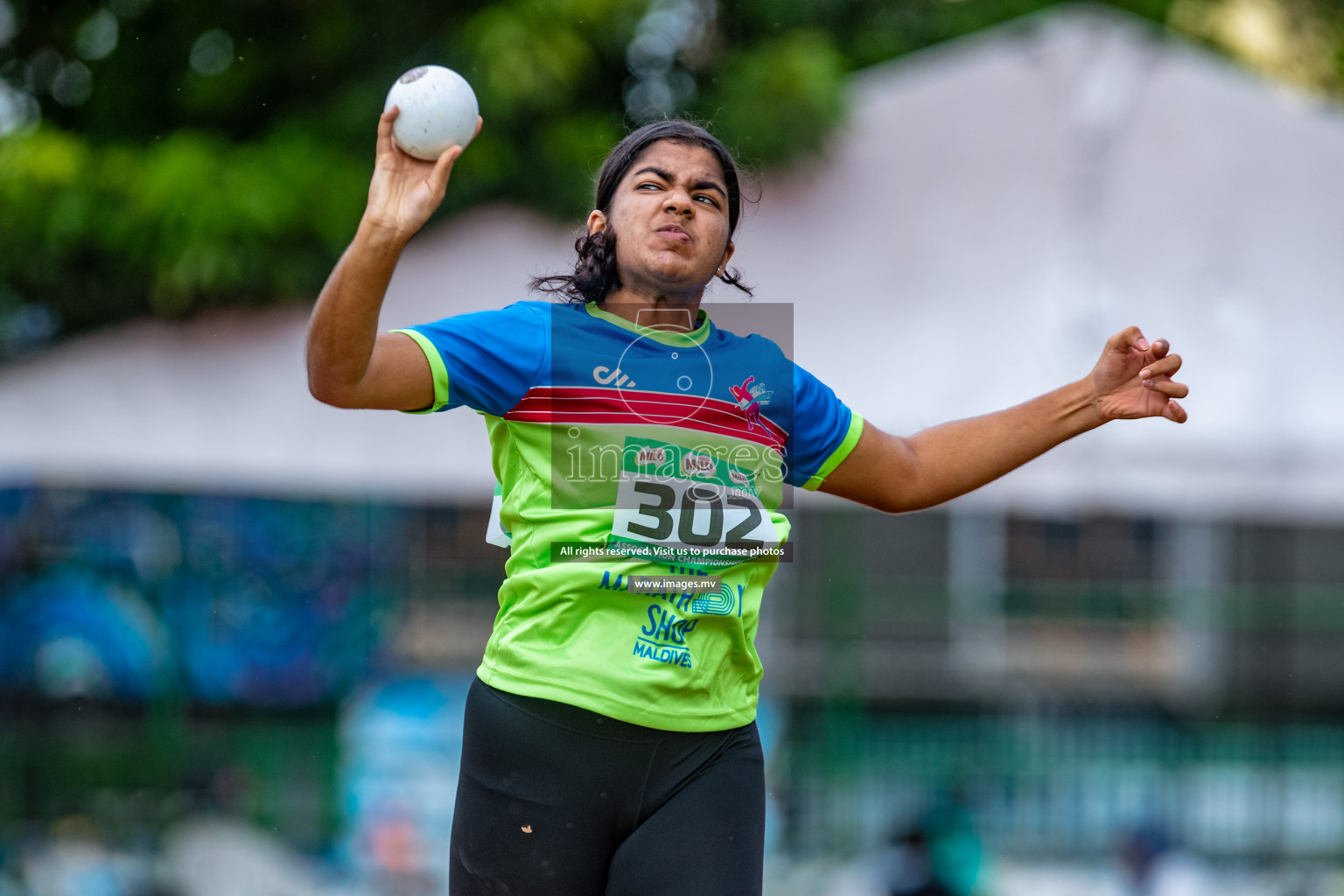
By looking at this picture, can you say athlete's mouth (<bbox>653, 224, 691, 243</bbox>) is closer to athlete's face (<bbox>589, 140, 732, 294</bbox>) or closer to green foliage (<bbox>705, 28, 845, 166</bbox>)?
athlete's face (<bbox>589, 140, 732, 294</bbox>)

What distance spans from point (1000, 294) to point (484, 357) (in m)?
3.84

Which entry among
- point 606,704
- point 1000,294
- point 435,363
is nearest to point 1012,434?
point 606,704

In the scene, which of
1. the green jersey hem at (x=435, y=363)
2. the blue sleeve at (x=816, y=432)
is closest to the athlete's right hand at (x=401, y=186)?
the green jersey hem at (x=435, y=363)

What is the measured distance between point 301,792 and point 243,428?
1990mm

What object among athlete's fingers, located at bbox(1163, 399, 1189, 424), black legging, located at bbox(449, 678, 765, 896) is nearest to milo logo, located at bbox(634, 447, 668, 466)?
black legging, located at bbox(449, 678, 765, 896)

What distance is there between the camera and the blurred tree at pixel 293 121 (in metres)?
5.36

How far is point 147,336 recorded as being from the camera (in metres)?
5.58

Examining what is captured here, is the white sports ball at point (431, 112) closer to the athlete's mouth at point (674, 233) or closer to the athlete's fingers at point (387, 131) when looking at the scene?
the athlete's fingers at point (387, 131)

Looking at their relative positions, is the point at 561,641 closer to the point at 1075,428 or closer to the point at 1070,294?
the point at 1075,428

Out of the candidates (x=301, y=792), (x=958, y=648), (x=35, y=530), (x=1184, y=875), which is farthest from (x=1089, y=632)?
(x=35, y=530)

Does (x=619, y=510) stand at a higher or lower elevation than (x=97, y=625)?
higher

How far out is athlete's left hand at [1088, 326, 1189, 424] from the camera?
2.30 m

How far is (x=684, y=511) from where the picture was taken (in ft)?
6.54

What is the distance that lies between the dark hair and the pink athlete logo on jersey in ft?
0.93
